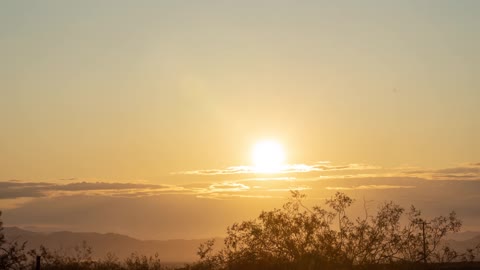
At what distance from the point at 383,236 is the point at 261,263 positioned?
5109mm

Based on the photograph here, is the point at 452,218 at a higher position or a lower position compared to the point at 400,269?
higher

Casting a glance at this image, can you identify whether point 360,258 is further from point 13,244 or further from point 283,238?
point 13,244

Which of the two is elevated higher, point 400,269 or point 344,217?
point 344,217

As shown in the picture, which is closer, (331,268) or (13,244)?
(13,244)

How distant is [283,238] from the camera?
3186cm

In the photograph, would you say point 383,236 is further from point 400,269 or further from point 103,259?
point 103,259

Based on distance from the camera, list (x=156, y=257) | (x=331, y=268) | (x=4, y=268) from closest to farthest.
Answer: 1. (x=4, y=268)
2. (x=331, y=268)
3. (x=156, y=257)

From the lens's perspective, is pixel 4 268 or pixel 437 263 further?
pixel 437 263

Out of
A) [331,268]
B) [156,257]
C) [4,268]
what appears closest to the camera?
[4,268]

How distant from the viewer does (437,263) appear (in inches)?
1298

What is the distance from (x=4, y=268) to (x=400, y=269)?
15649mm

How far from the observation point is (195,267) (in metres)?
33.3

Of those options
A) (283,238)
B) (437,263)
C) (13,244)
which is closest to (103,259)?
(13,244)

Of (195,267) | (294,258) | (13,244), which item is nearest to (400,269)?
(294,258)
